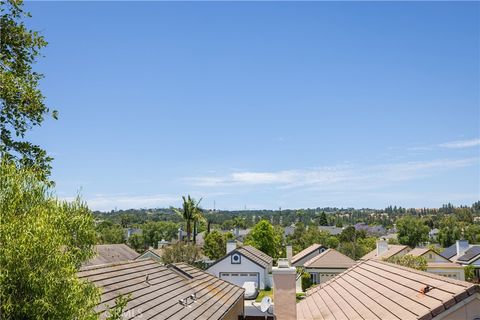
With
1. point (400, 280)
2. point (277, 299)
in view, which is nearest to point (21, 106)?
point (277, 299)

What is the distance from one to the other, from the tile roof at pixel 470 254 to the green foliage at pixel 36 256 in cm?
6535

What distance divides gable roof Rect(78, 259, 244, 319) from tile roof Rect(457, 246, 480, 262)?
51.7 metres

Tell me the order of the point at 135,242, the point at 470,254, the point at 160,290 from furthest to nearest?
the point at 135,242, the point at 470,254, the point at 160,290

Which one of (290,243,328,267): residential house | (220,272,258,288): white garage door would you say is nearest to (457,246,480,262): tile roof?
(290,243,328,267): residential house

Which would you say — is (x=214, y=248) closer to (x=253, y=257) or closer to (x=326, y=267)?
(x=253, y=257)

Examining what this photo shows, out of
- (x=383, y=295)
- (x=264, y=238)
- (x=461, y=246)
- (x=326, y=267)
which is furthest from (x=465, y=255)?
(x=383, y=295)

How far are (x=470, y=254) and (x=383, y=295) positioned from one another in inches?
2293

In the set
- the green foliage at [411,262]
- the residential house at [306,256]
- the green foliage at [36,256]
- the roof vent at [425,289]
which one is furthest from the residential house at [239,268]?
the green foliage at [36,256]

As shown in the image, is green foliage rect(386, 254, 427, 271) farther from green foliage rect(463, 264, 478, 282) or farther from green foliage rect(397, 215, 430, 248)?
green foliage rect(397, 215, 430, 248)

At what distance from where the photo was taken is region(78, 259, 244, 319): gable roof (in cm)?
1269

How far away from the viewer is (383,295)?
12.5 m

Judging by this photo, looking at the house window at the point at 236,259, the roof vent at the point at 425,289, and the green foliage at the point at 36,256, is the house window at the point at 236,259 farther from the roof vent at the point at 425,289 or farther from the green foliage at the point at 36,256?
the green foliage at the point at 36,256

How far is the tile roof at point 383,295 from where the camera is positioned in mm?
9398

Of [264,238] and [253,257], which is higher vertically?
[264,238]
